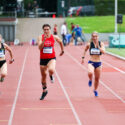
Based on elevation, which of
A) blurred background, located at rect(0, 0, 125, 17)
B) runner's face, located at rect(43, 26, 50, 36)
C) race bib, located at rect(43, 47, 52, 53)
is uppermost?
blurred background, located at rect(0, 0, 125, 17)

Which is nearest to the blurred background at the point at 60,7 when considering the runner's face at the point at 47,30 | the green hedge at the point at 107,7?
the green hedge at the point at 107,7

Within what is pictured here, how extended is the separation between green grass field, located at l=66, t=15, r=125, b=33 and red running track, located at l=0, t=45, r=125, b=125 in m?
31.3

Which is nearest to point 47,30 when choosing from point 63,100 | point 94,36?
point 94,36

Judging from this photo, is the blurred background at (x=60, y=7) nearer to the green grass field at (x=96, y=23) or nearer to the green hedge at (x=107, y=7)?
the green hedge at (x=107, y=7)

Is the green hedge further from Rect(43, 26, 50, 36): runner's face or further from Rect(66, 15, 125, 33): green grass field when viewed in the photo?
Rect(43, 26, 50, 36): runner's face

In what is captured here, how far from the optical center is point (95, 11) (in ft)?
223

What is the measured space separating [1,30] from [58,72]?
2826 cm

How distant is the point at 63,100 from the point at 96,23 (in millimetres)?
44253

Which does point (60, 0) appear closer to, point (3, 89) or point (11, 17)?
point (11, 17)

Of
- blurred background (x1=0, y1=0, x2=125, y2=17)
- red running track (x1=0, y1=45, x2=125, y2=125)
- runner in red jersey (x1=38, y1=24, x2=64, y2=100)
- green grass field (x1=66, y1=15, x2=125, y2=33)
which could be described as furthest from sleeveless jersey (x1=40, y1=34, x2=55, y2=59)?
green grass field (x1=66, y1=15, x2=125, y2=33)

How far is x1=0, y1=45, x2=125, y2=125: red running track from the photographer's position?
35.2 feet

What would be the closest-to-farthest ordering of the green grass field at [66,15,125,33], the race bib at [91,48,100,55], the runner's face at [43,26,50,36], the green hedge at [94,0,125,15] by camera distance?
the runner's face at [43,26,50,36] < the race bib at [91,48,100,55] < the green grass field at [66,15,125,33] < the green hedge at [94,0,125,15]

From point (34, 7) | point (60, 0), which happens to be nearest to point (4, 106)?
point (34, 7)

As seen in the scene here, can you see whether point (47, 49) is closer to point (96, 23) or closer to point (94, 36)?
point (94, 36)
